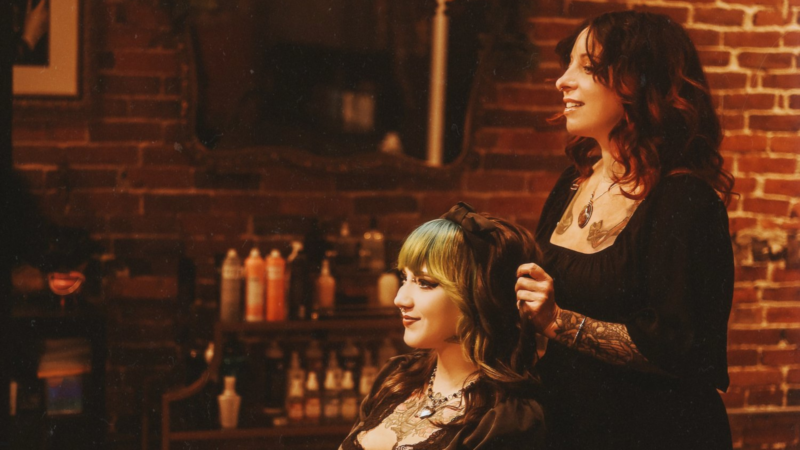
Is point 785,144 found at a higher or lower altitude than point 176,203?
higher

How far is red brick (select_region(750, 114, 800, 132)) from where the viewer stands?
3.06 metres

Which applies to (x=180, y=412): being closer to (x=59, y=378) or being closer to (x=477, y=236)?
(x=59, y=378)

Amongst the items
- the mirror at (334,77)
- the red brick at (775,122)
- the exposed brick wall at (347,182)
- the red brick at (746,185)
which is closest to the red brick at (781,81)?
the exposed brick wall at (347,182)

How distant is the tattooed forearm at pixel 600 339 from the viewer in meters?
1.34

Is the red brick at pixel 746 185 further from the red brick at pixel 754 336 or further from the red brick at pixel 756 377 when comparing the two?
the red brick at pixel 756 377

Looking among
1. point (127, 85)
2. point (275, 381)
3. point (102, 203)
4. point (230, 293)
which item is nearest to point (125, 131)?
point (127, 85)

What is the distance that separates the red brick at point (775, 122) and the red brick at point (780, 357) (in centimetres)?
87

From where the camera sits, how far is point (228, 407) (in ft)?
8.57

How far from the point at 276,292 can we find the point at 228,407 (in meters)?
0.41

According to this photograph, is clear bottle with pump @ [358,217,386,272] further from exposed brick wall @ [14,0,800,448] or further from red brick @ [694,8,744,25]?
red brick @ [694,8,744,25]

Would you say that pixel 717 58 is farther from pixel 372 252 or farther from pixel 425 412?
pixel 425 412

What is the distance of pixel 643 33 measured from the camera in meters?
1.43

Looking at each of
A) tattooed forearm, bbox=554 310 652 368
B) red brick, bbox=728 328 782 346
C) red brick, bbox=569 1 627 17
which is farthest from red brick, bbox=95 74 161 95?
red brick, bbox=728 328 782 346

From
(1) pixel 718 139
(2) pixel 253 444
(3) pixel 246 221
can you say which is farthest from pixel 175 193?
(1) pixel 718 139
